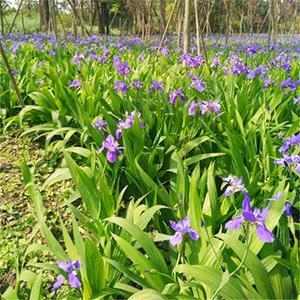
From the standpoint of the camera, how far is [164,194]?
6.57ft

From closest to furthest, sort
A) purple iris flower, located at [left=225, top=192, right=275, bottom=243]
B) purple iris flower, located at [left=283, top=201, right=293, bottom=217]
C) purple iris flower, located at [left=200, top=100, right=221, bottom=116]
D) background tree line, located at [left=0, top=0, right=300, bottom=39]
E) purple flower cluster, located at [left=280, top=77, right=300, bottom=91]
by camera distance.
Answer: purple iris flower, located at [left=225, top=192, right=275, bottom=243] < purple iris flower, located at [left=283, top=201, right=293, bottom=217] < purple iris flower, located at [left=200, top=100, right=221, bottom=116] < purple flower cluster, located at [left=280, top=77, right=300, bottom=91] < background tree line, located at [left=0, top=0, right=300, bottom=39]

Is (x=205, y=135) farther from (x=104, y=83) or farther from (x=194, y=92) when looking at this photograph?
(x=104, y=83)

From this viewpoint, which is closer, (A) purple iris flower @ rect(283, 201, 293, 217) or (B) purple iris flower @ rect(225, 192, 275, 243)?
(B) purple iris flower @ rect(225, 192, 275, 243)

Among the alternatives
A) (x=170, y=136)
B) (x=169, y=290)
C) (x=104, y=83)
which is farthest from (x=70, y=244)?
(x=104, y=83)

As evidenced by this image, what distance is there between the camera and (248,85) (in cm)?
345

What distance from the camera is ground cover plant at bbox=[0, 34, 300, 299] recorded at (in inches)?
54.6

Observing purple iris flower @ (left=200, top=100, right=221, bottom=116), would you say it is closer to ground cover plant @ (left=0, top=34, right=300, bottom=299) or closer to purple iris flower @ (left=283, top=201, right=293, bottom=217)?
ground cover plant @ (left=0, top=34, right=300, bottom=299)

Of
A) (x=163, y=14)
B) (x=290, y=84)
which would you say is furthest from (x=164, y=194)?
(x=163, y=14)

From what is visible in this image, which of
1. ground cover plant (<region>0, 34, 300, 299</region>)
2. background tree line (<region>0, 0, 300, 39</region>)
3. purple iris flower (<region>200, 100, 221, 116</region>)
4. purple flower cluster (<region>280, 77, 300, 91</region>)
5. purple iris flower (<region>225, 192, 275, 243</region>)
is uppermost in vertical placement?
background tree line (<region>0, 0, 300, 39</region>)

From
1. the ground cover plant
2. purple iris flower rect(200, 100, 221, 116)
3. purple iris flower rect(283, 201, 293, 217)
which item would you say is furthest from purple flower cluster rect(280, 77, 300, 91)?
purple iris flower rect(283, 201, 293, 217)

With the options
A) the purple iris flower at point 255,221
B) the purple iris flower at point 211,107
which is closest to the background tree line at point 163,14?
the purple iris flower at point 211,107

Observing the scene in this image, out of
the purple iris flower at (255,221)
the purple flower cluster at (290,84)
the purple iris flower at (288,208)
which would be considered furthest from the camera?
the purple flower cluster at (290,84)

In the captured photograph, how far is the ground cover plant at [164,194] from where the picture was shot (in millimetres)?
1388

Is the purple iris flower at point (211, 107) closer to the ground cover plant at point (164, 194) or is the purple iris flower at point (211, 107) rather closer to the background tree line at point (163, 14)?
the ground cover plant at point (164, 194)
